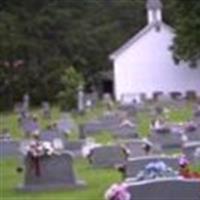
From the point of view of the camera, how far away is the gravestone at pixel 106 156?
2275 centimetres

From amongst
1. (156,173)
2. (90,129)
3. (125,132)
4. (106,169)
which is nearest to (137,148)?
(106,169)

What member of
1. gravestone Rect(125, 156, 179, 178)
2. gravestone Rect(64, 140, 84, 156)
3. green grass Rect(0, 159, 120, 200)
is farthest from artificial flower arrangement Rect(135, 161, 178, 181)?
gravestone Rect(64, 140, 84, 156)

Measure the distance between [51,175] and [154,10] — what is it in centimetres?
6410

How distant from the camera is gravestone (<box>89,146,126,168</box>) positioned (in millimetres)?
22750

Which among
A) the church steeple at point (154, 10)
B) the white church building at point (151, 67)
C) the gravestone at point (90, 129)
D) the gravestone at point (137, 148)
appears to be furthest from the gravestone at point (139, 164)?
the church steeple at point (154, 10)

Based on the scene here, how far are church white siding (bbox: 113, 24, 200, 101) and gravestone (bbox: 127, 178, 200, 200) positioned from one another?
67.7 m

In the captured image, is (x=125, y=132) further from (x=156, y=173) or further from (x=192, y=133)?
(x=156, y=173)

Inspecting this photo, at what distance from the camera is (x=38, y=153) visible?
19219 mm

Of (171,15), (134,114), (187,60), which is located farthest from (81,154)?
(171,15)

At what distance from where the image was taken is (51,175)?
769 inches

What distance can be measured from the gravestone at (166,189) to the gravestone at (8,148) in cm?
1486

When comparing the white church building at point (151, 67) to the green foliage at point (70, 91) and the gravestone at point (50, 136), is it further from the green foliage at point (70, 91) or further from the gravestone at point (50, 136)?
the gravestone at point (50, 136)

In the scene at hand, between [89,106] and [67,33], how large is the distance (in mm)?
18097

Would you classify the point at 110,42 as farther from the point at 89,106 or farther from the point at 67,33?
the point at 89,106
